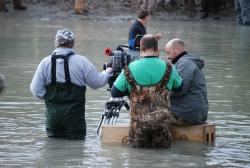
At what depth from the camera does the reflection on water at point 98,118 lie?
935 centimetres

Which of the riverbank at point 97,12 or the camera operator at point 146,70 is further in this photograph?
the riverbank at point 97,12

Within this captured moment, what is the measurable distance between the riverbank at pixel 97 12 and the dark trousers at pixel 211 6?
1.14ft

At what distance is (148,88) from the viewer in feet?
30.7

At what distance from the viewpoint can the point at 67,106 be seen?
996cm

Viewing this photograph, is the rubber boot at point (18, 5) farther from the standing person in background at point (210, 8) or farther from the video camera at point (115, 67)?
the video camera at point (115, 67)

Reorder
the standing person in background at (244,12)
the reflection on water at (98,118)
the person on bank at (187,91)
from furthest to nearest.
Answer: the standing person in background at (244,12) < the person on bank at (187,91) < the reflection on water at (98,118)

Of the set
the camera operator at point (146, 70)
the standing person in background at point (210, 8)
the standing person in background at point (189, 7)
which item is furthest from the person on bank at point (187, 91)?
the standing person in background at point (189, 7)

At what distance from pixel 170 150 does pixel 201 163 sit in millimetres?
631

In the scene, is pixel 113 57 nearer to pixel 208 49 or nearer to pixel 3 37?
pixel 208 49

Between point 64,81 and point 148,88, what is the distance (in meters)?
1.09

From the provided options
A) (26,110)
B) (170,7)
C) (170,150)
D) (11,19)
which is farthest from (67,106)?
(170,7)

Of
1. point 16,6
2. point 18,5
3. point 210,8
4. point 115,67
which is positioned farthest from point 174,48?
point 210,8

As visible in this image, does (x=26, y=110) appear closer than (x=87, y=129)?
No

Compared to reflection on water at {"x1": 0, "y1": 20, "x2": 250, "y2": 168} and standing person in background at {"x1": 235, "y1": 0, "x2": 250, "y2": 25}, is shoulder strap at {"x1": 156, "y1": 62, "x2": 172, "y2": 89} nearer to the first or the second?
reflection on water at {"x1": 0, "y1": 20, "x2": 250, "y2": 168}
